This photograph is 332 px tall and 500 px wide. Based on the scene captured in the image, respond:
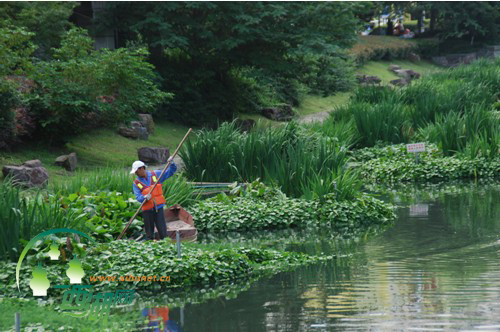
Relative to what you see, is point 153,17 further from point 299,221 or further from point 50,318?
point 50,318

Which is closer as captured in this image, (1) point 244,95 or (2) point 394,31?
(1) point 244,95

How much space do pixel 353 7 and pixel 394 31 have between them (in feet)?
127

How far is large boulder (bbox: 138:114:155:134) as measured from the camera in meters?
25.1

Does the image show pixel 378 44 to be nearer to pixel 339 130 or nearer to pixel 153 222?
pixel 339 130

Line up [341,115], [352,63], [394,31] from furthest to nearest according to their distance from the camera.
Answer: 1. [394,31]
2. [352,63]
3. [341,115]

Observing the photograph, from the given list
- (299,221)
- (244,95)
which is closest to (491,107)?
(244,95)

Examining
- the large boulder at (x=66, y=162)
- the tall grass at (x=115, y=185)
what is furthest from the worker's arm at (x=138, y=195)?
the large boulder at (x=66, y=162)

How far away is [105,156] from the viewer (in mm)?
21625

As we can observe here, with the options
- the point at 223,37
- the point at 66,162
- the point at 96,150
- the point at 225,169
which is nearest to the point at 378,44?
the point at 223,37

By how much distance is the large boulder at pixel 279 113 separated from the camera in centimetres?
3046

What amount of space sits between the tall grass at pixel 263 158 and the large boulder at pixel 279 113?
471 inches

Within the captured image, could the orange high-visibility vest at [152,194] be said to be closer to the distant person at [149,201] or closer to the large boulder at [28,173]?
the distant person at [149,201]

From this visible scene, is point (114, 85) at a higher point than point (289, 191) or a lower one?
higher

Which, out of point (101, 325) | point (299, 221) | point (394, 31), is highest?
point (394, 31)
